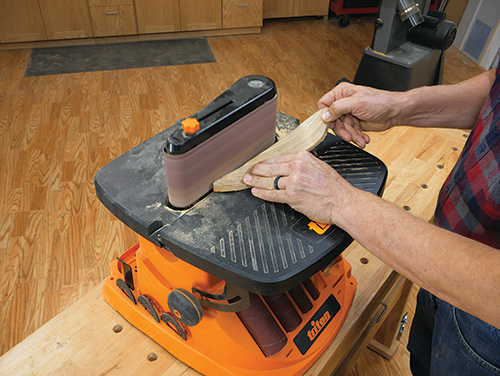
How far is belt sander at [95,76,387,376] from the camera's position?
74 cm

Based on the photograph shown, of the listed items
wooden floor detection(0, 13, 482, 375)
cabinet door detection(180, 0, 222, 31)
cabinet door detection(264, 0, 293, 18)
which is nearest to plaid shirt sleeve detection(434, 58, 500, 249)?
wooden floor detection(0, 13, 482, 375)

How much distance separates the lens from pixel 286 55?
10.8 feet

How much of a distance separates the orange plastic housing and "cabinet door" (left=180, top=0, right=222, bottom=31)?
2.77 metres

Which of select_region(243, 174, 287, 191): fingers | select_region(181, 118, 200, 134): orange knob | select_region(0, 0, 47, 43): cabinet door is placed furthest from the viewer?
select_region(0, 0, 47, 43): cabinet door

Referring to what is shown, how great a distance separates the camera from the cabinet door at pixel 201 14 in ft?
10.9

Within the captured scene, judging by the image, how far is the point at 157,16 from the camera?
10.9 ft

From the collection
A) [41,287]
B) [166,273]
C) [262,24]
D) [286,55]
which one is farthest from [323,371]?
[262,24]

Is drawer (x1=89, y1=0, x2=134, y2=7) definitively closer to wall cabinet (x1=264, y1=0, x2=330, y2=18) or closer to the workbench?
wall cabinet (x1=264, y1=0, x2=330, y2=18)

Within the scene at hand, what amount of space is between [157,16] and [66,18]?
0.64 m

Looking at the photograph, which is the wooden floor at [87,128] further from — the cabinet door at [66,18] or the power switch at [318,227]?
the power switch at [318,227]

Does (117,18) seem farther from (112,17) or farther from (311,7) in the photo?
(311,7)

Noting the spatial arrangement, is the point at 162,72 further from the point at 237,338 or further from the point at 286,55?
the point at 237,338

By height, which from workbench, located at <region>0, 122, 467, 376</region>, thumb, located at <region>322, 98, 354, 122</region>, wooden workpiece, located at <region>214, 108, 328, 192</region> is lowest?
workbench, located at <region>0, 122, 467, 376</region>

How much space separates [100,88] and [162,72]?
43cm
